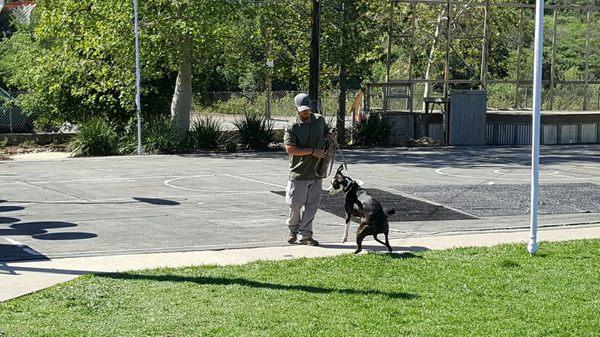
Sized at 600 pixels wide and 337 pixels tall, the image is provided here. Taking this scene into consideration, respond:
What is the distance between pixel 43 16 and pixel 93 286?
20.8 m

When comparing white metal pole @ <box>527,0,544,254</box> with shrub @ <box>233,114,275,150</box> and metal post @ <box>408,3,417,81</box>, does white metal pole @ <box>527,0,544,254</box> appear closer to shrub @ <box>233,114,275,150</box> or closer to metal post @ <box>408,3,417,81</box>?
shrub @ <box>233,114,275,150</box>

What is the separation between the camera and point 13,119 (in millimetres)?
32219

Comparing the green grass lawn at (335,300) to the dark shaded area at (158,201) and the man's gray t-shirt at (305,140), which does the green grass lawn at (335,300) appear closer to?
the man's gray t-shirt at (305,140)

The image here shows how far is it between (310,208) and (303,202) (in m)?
0.13

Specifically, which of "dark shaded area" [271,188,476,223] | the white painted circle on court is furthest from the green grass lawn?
the white painted circle on court

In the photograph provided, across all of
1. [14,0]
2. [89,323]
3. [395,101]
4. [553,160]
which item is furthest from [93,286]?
[14,0]

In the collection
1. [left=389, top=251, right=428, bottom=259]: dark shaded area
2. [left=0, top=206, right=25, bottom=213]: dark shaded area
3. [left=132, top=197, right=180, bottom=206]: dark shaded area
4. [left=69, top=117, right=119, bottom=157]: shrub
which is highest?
[left=69, top=117, right=119, bottom=157]: shrub

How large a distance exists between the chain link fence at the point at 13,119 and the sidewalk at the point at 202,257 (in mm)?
20961

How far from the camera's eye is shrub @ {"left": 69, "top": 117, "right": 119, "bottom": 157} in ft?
91.4

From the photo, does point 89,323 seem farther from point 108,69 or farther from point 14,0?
point 14,0

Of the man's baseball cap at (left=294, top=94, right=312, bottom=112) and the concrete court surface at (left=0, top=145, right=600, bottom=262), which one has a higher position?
the man's baseball cap at (left=294, top=94, right=312, bottom=112)

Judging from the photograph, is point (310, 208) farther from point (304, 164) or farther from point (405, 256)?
point (405, 256)

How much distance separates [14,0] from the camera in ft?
198

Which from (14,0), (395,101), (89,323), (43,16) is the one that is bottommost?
(89,323)
